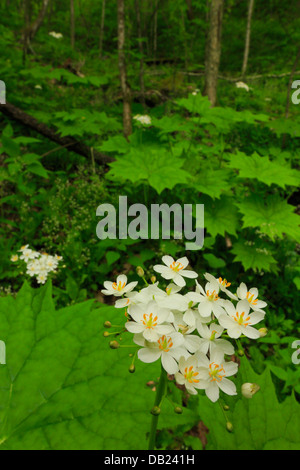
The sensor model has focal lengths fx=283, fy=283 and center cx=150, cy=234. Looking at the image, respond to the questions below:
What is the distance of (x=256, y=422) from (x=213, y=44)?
6060mm

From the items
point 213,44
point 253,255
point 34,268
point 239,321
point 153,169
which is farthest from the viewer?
point 213,44

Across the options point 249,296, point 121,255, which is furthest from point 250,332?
point 121,255

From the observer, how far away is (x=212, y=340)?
76 cm

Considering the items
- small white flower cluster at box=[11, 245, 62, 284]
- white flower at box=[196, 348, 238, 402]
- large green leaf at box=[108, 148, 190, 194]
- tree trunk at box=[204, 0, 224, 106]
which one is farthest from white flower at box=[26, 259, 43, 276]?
tree trunk at box=[204, 0, 224, 106]

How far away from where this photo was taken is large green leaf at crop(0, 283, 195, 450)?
2.41 ft

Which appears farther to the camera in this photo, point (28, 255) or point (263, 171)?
point (263, 171)

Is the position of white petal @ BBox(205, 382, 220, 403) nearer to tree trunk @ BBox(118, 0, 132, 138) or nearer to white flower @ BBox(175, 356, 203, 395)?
white flower @ BBox(175, 356, 203, 395)

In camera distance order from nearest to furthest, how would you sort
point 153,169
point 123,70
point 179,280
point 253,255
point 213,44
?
1. point 179,280
2. point 253,255
3. point 153,169
4. point 123,70
5. point 213,44

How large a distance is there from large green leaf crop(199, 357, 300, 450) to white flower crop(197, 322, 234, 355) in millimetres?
195

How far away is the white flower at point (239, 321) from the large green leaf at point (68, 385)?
0.85ft

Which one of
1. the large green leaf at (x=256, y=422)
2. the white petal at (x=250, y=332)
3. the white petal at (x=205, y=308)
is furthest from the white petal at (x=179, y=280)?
the large green leaf at (x=256, y=422)

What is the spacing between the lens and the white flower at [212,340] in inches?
28.9

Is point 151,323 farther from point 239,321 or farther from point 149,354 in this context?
point 239,321

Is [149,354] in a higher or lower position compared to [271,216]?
lower
